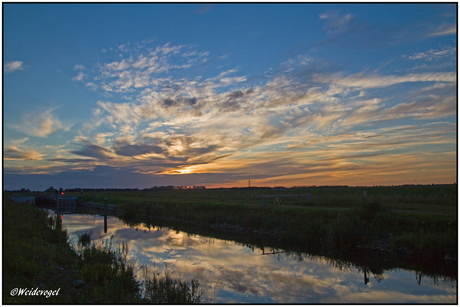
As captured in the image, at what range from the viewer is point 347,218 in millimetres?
17641

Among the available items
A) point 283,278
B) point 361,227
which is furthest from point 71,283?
point 361,227

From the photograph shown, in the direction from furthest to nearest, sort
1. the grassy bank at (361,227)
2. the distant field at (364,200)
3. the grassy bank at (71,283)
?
the distant field at (364,200)
the grassy bank at (361,227)
the grassy bank at (71,283)

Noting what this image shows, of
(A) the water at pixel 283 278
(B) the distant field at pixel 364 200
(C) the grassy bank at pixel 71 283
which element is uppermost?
(B) the distant field at pixel 364 200

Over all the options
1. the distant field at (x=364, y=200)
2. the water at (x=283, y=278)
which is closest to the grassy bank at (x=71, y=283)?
the water at (x=283, y=278)

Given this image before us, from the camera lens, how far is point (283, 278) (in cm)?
1259

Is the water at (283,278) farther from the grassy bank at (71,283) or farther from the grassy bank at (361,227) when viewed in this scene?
the grassy bank at (361,227)

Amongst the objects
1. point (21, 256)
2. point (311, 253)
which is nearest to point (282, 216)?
point (311, 253)

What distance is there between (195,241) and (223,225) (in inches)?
211

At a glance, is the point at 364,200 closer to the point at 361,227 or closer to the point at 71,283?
the point at 361,227

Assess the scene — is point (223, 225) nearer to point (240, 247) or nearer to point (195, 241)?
point (195, 241)

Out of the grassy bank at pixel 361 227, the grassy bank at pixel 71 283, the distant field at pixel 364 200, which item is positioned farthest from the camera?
the distant field at pixel 364 200

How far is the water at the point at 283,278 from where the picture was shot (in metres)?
10.5

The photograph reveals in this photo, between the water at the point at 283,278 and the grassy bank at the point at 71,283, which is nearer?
the grassy bank at the point at 71,283

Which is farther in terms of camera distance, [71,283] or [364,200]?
[364,200]
